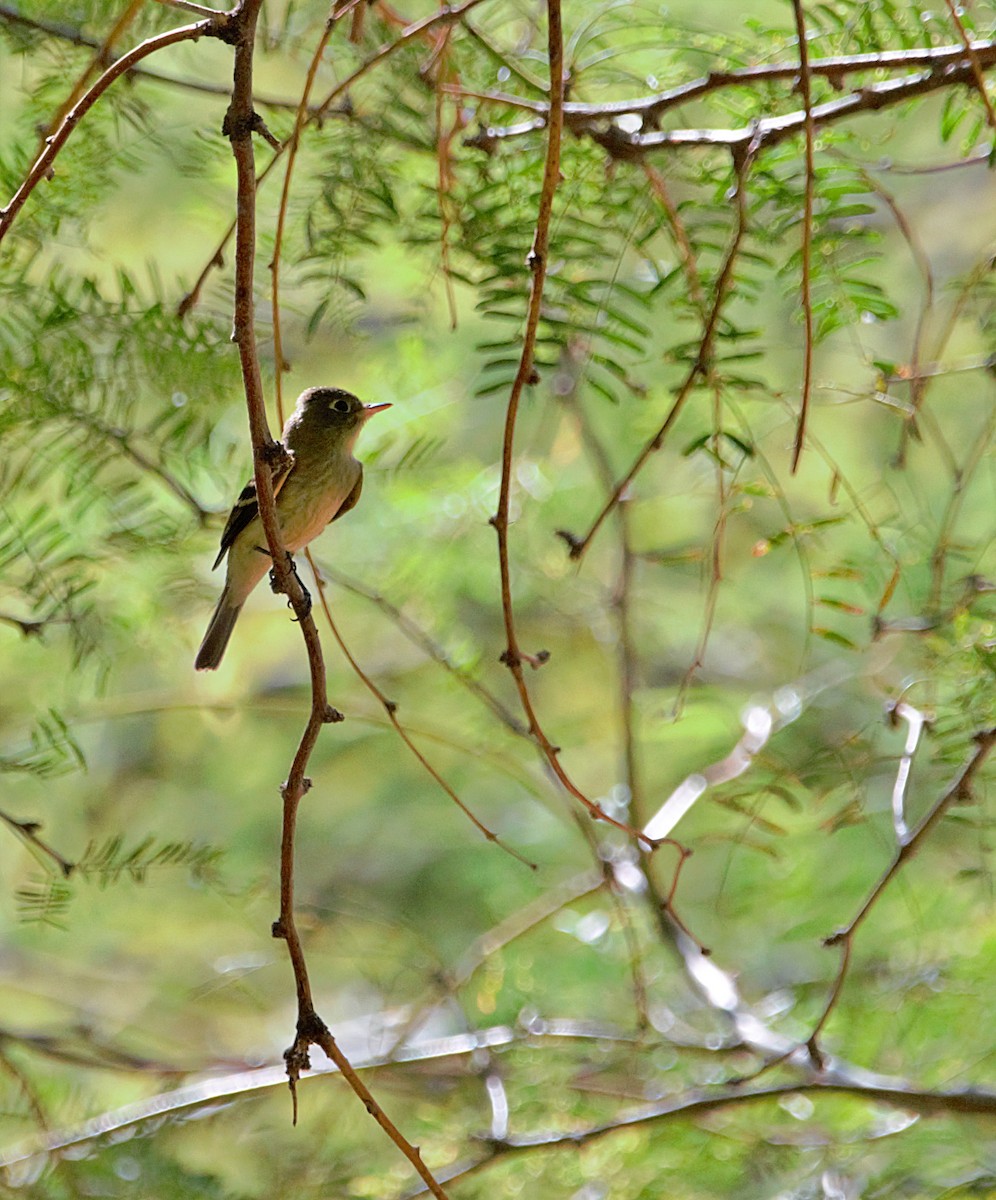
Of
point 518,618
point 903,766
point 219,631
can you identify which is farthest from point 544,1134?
point 518,618

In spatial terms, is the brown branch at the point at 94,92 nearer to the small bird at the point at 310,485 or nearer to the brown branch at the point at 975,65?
the brown branch at the point at 975,65

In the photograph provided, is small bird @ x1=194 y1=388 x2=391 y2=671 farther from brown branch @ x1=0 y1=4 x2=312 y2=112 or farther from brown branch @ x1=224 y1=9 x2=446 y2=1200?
brown branch @ x1=224 y1=9 x2=446 y2=1200

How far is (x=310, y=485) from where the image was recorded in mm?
2492

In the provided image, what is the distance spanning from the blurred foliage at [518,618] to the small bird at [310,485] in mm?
116

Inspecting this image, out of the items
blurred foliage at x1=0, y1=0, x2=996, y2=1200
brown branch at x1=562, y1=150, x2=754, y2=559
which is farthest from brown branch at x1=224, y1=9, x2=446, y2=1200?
blurred foliage at x1=0, y1=0, x2=996, y2=1200

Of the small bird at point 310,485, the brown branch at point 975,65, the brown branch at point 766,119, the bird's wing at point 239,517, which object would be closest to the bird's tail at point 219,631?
the small bird at point 310,485

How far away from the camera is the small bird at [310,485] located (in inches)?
97.7

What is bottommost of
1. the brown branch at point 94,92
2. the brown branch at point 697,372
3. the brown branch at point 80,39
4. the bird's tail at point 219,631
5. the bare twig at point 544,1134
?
the bare twig at point 544,1134

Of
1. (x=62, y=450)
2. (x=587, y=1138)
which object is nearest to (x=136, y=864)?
(x=62, y=450)

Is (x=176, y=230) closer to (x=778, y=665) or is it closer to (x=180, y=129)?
(x=180, y=129)

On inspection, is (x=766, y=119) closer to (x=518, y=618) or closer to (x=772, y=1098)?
(x=772, y=1098)

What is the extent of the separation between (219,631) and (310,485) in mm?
407

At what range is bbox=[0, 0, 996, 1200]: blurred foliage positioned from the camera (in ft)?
A: 5.89

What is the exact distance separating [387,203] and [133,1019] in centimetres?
308
